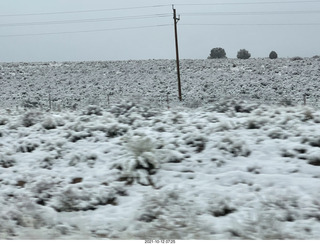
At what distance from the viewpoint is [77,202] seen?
16.3 ft

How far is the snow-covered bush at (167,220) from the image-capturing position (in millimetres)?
3939

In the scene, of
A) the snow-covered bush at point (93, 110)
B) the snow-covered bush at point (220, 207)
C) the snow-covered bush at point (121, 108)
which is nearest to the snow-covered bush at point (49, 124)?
the snow-covered bush at point (93, 110)

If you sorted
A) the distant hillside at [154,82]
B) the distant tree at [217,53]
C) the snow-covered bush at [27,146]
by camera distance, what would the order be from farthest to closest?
the distant tree at [217,53] → the distant hillside at [154,82] → the snow-covered bush at [27,146]

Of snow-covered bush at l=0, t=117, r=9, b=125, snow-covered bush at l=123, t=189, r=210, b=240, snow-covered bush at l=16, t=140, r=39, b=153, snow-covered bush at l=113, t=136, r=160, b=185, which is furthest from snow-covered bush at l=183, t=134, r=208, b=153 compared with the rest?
snow-covered bush at l=0, t=117, r=9, b=125

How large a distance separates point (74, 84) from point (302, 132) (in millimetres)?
28630

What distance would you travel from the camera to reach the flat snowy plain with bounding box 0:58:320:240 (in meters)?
4.18

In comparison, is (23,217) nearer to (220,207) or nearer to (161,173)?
(161,173)

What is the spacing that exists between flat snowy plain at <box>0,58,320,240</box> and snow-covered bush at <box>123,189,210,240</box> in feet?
0.05

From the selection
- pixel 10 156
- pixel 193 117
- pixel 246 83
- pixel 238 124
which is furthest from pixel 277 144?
pixel 246 83

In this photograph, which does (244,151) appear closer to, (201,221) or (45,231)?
(201,221)

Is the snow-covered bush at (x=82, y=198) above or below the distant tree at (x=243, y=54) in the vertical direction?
below

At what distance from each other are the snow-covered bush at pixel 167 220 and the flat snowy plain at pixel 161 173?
0.05 feet

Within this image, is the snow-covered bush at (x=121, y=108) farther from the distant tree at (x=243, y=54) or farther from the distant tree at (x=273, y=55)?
the distant tree at (x=243, y=54)

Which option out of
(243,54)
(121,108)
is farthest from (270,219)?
(243,54)
